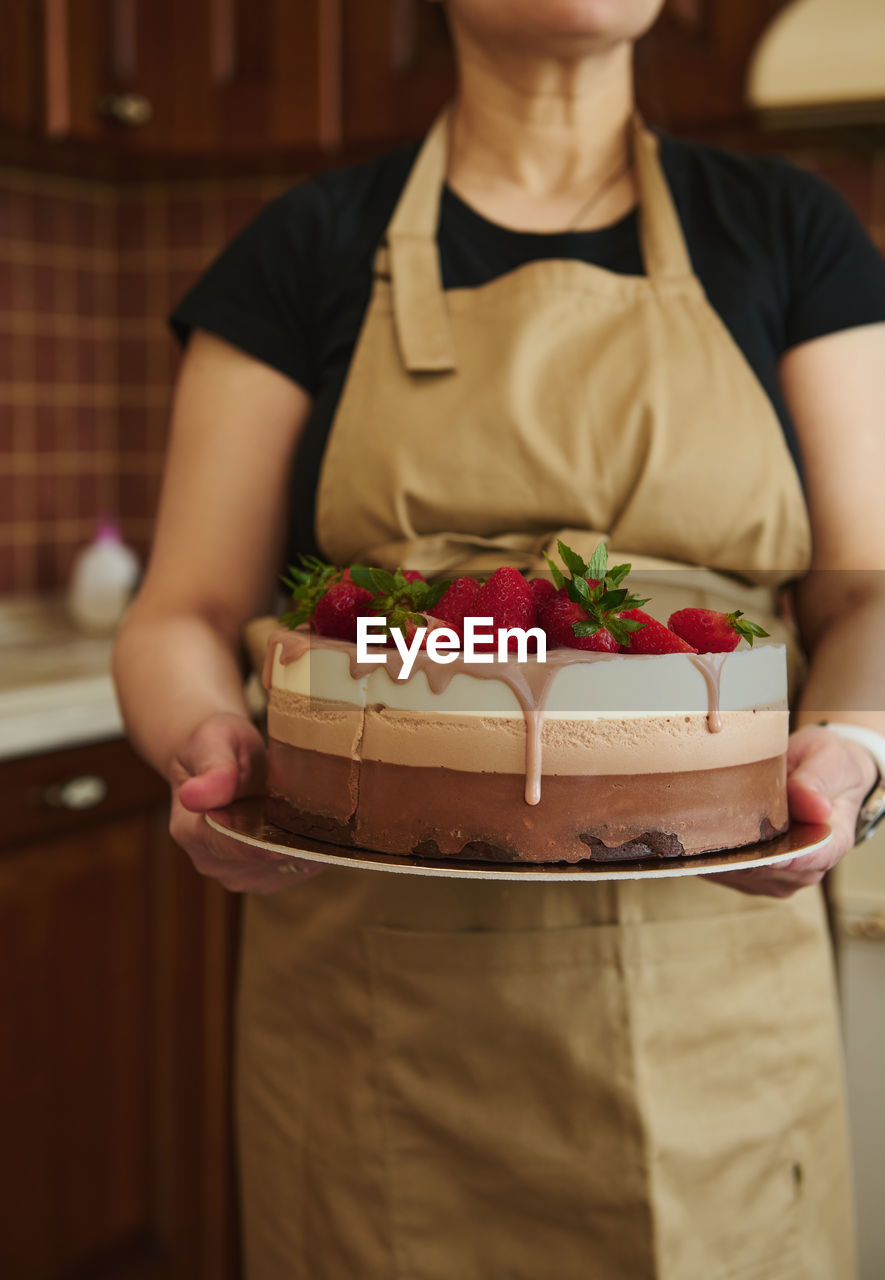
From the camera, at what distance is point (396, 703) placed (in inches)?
26.7

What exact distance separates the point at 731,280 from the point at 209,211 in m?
1.61

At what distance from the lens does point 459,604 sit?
0.68m

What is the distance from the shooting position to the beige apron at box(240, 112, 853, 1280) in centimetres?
88

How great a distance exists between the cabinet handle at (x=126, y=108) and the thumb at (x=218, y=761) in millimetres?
1443

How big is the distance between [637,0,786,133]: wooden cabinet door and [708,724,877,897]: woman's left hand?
3.66 ft

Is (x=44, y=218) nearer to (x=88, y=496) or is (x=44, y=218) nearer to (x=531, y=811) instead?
(x=88, y=496)

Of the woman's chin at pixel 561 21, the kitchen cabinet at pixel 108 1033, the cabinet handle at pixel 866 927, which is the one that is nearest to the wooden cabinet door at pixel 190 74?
the kitchen cabinet at pixel 108 1033

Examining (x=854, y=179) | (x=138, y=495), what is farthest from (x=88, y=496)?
(x=854, y=179)

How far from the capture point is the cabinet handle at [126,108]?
195 centimetres

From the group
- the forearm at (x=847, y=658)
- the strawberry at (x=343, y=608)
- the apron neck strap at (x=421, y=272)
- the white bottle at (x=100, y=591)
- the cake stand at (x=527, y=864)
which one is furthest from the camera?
the white bottle at (x=100, y=591)

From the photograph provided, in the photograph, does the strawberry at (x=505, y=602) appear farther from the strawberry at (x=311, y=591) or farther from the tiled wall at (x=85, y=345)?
the tiled wall at (x=85, y=345)

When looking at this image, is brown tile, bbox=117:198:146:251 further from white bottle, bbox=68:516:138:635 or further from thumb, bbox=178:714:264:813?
thumb, bbox=178:714:264:813

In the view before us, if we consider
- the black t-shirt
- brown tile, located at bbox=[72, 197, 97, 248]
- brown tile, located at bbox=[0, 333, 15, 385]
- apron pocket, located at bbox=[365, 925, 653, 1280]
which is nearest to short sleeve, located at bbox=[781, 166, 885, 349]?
the black t-shirt

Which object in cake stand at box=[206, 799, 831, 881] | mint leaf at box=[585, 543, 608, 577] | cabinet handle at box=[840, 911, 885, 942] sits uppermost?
mint leaf at box=[585, 543, 608, 577]
